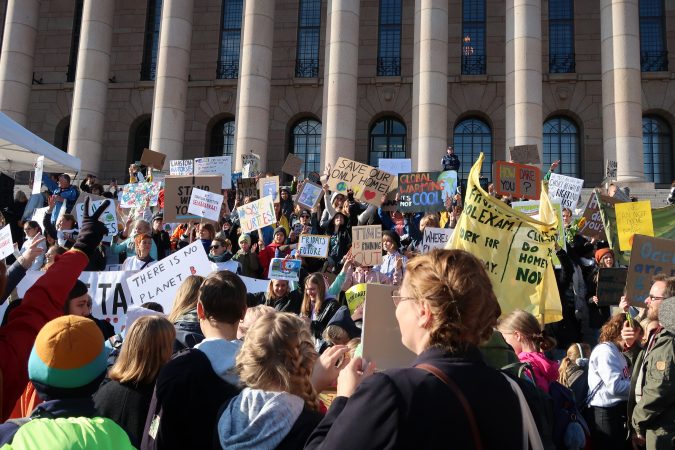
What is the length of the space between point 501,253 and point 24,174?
25421mm

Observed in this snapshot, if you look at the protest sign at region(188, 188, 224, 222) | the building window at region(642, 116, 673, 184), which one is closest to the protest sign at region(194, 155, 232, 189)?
the protest sign at region(188, 188, 224, 222)

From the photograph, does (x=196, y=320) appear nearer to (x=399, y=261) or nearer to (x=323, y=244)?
(x=399, y=261)

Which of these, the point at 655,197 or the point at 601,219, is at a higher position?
the point at 655,197

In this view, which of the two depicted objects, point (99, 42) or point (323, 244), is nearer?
point (323, 244)

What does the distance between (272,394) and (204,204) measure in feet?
35.9

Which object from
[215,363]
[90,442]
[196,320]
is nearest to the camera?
[90,442]

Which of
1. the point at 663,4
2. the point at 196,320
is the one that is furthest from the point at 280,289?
the point at 663,4

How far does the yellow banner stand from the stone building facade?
17365 millimetres

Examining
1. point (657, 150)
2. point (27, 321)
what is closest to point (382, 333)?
point (27, 321)

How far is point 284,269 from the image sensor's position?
33.5 ft

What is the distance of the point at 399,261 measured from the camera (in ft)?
35.2

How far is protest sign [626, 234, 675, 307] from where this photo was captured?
24.2 feet

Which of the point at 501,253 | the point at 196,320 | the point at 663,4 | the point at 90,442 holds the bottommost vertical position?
the point at 90,442

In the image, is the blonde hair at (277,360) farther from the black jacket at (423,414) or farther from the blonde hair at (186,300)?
the blonde hair at (186,300)
